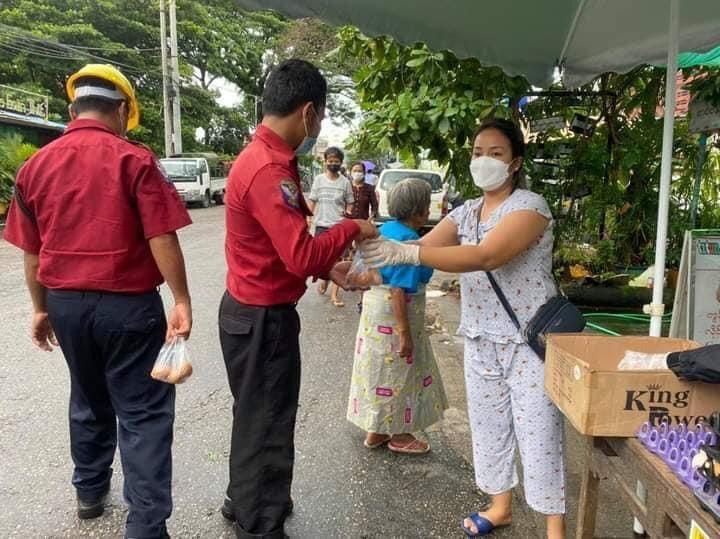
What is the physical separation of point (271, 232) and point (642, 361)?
1257mm

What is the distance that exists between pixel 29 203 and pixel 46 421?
6.18 feet

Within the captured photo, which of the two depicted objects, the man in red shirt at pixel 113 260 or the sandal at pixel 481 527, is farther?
the sandal at pixel 481 527

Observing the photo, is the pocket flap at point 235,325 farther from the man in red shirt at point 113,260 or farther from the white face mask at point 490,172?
the white face mask at point 490,172

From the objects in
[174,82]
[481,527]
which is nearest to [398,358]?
[481,527]

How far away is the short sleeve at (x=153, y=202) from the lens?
6.61ft

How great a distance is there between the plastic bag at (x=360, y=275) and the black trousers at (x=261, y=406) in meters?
0.27

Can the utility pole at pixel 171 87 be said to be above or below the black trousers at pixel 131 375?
above

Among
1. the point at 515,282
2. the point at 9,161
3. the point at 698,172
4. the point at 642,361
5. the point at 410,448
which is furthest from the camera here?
the point at 9,161

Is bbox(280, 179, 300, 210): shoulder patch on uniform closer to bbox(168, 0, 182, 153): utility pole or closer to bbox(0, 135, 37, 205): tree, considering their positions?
bbox(0, 135, 37, 205): tree

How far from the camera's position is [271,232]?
180 centimetres

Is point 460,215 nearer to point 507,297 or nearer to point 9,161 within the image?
point 507,297

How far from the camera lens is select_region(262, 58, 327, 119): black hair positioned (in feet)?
6.30

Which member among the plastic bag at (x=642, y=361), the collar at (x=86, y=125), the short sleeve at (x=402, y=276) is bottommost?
the plastic bag at (x=642, y=361)

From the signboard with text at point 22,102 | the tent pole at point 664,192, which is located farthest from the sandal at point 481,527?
the signboard with text at point 22,102
